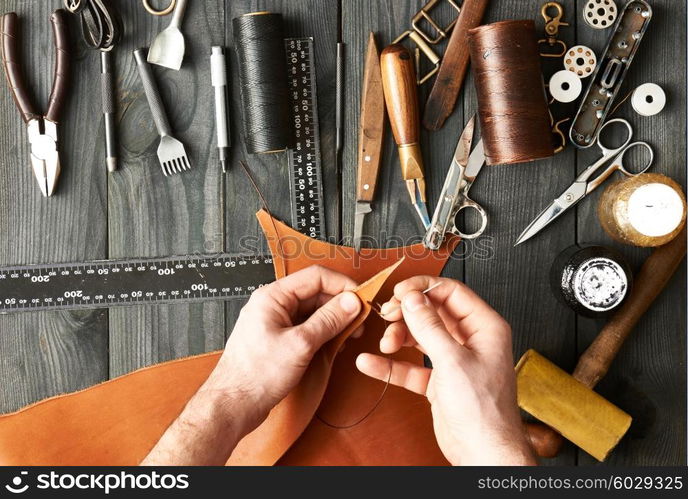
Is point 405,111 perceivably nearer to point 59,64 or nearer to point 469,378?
point 469,378

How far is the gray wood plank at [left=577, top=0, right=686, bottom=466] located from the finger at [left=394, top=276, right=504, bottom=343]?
34 cm

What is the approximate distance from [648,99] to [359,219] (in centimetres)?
62

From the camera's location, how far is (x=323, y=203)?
1.26m

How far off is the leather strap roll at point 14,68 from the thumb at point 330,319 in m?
0.69

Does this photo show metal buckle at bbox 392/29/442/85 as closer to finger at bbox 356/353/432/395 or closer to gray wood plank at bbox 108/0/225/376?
gray wood plank at bbox 108/0/225/376

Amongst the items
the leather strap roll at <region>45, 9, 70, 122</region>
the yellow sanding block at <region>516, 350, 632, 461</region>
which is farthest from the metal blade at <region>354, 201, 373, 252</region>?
the leather strap roll at <region>45, 9, 70, 122</region>

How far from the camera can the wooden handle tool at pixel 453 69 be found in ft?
3.98

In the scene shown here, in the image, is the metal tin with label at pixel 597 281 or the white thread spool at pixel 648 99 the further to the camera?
the white thread spool at pixel 648 99

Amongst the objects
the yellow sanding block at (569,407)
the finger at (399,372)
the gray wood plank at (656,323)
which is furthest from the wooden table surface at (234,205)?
the finger at (399,372)

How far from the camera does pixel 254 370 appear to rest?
107cm

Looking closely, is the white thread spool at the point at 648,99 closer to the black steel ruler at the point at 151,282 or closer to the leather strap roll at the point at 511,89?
the leather strap roll at the point at 511,89

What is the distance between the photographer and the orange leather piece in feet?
3.98

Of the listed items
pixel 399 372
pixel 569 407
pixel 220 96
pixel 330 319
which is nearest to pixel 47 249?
pixel 220 96

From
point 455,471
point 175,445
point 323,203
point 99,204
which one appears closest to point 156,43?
point 99,204
